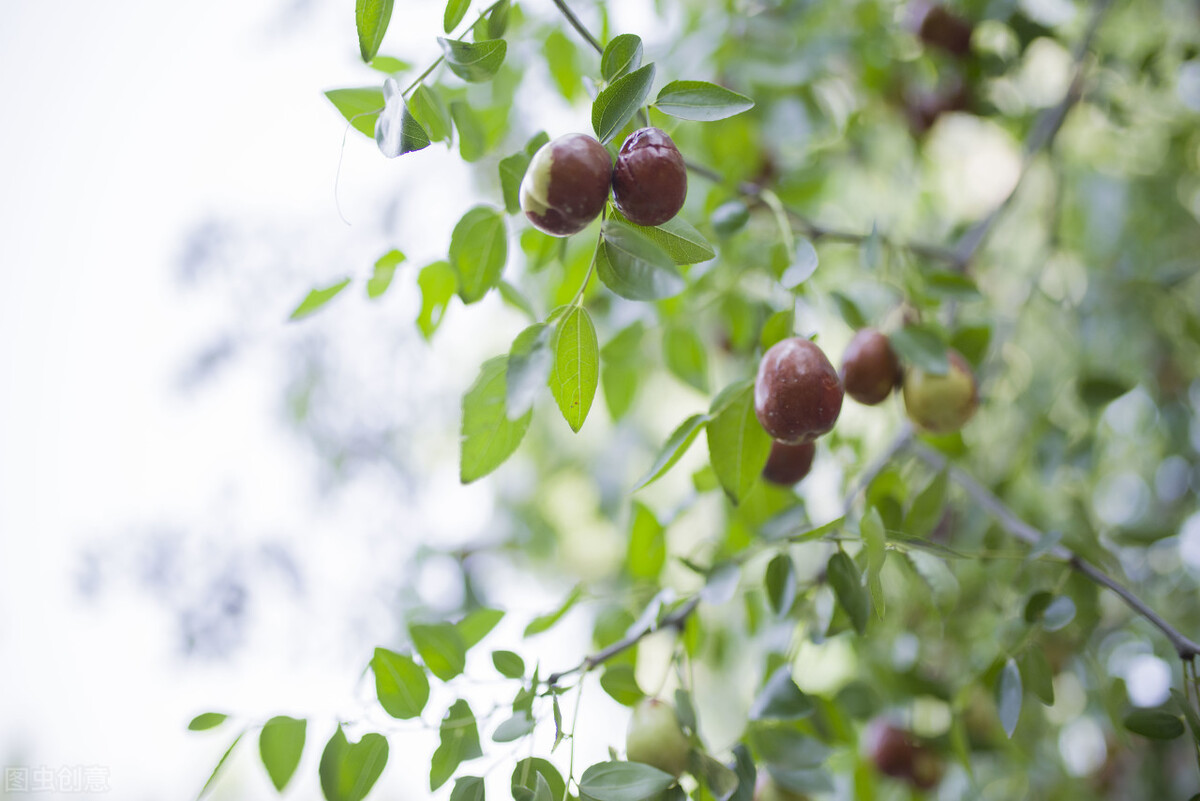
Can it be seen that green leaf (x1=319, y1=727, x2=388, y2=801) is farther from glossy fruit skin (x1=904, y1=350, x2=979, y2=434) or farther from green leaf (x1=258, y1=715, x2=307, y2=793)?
glossy fruit skin (x1=904, y1=350, x2=979, y2=434)

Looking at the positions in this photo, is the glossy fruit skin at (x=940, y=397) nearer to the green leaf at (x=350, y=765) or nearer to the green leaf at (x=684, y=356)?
the green leaf at (x=684, y=356)

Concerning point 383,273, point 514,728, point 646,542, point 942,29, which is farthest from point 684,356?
point 942,29

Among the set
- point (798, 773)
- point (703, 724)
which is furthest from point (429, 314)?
point (703, 724)

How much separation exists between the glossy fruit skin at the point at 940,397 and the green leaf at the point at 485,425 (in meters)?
0.30

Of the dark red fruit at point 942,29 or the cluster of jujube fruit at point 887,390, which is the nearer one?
the cluster of jujube fruit at point 887,390

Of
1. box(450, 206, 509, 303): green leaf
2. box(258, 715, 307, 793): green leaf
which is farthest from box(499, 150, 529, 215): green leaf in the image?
box(258, 715, 307, 793): green leaf

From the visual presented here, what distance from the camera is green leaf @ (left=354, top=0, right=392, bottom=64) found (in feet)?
1.40

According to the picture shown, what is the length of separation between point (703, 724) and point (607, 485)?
0.58m

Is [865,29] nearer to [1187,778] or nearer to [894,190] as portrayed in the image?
[894,190]

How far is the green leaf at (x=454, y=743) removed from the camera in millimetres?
487

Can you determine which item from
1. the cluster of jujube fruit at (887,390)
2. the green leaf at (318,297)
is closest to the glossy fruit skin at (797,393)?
the cluster of jujube fruit at (887,390)

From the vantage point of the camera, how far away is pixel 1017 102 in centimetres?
115

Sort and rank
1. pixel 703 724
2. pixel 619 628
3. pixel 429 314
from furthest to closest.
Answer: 1. pixel 703 724
2. pixel 619 628
3. pixel 429 314

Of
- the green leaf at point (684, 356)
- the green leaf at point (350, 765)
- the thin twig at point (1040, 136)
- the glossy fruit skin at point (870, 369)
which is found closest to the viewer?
the green leaf at point (350, 765)
